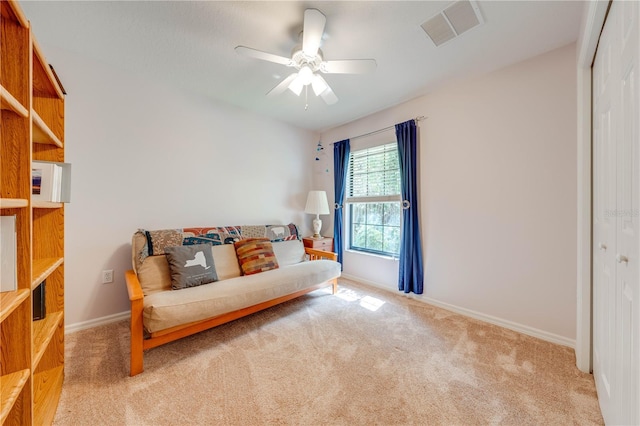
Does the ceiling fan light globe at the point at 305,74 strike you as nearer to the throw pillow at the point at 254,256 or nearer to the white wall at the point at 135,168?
the white wall at the point at 135,168

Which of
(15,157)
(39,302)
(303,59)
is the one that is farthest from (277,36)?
(39,302)

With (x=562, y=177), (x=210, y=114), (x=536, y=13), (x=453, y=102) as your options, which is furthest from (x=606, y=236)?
(x=210, y=114)

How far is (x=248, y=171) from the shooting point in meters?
3.30

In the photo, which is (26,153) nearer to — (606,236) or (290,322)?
(290,322)

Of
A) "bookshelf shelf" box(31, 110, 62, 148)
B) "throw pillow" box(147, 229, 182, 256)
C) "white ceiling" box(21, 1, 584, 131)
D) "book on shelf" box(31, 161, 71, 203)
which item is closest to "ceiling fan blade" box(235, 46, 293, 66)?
"white ceiling" box(21, 1, 584, 131)

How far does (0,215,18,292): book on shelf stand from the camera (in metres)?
0.89

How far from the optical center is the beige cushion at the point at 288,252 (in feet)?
9.98

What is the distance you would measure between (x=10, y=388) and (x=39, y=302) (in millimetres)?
719

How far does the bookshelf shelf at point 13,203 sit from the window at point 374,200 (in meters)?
3.05

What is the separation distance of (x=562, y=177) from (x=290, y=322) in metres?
2.62

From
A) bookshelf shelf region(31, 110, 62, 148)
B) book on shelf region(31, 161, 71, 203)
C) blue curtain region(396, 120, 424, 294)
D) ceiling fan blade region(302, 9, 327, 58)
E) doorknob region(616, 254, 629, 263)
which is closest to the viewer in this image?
doorknob region(616, 254, 629, 263)

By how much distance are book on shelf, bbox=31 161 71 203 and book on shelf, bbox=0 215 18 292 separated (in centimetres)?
50

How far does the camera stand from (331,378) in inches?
62.6

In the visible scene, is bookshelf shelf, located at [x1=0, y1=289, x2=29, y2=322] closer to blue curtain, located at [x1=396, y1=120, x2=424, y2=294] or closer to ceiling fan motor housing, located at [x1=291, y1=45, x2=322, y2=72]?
ceiling fan motor housing, located at [x1=291, y1=45, x2=322, y2=72]
